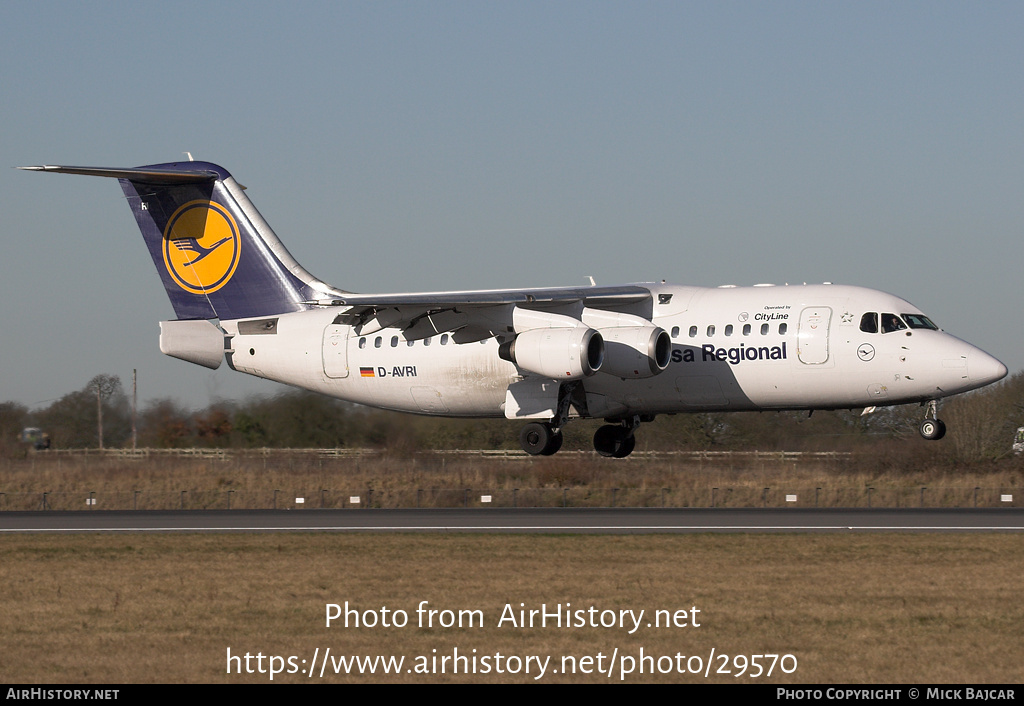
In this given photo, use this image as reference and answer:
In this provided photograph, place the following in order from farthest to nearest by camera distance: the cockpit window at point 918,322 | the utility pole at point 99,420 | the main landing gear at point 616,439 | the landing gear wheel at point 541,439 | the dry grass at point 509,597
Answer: the utility pole at point 99,420 < the main landing gear at point 616,439 < the landing gear wheel at point 541,439 < the cockpit window at point 918,322 < the dry grass at point 509,597

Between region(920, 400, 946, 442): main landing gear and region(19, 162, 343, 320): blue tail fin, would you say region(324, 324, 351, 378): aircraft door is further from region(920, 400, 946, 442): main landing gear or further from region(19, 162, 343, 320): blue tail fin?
region(920, 400, 946, 442): main landing gear

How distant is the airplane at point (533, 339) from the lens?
27.7 meters

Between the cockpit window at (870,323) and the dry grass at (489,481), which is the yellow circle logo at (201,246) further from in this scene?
the cockpit window at (870,323)

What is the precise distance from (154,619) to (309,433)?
27.4 meters

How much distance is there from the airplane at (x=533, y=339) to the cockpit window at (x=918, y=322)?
0.03 metres

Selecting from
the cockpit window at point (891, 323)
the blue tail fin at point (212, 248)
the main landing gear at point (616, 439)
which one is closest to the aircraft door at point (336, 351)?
the blue tail fin at point (212, 248)

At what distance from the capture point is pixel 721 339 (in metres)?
28.7

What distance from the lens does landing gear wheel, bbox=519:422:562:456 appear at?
30.5 metres

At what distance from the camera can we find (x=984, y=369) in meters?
26.7

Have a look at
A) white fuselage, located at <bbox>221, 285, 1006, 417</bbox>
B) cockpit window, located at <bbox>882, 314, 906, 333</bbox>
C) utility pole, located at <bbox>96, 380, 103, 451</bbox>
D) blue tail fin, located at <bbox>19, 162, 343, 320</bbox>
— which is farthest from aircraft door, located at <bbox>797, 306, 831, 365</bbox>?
utility pole, located at <bbox>96, 380, 103, 451</bbox>

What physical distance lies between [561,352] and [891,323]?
697 cm

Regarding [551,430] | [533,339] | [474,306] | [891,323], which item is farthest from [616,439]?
[891,323]

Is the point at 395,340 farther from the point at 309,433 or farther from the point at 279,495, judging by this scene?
the point at 309,433
